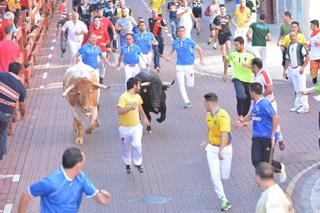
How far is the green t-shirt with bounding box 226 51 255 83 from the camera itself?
18.4 metres

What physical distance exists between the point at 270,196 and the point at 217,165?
396 cm

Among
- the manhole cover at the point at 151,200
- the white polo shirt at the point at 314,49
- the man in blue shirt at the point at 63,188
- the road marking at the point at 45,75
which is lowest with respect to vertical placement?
the road marking at the point at 45,75

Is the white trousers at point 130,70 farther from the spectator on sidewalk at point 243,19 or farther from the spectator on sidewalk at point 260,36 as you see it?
the spectator on sidewalk at point 243,19

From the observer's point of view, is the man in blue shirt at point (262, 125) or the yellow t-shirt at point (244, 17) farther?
the yellow t-shirt at point (244, 17)

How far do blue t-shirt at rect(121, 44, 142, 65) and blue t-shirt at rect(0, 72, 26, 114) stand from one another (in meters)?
5.67

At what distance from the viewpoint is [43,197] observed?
30.9 feet

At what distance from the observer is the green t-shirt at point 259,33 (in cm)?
2319

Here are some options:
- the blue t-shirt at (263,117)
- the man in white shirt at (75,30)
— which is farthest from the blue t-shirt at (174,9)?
the blue t-shirt at (263,117)

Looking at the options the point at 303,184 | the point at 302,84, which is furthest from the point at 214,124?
the point at 302,84

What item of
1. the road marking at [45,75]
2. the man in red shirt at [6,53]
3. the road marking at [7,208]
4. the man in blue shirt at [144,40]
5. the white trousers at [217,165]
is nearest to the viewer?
Result: the white trousers at [217,165]

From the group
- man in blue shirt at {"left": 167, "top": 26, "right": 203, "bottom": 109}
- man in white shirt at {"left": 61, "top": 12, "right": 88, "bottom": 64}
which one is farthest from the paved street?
man in white shirt at {"left": 61, "top": 12, "right": 88, "bottom": 64}

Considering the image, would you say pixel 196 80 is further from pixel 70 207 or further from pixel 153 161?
pixel 70 207

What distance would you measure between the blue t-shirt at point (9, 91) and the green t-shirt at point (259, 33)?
29.7ft

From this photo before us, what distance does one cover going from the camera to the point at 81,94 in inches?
712
